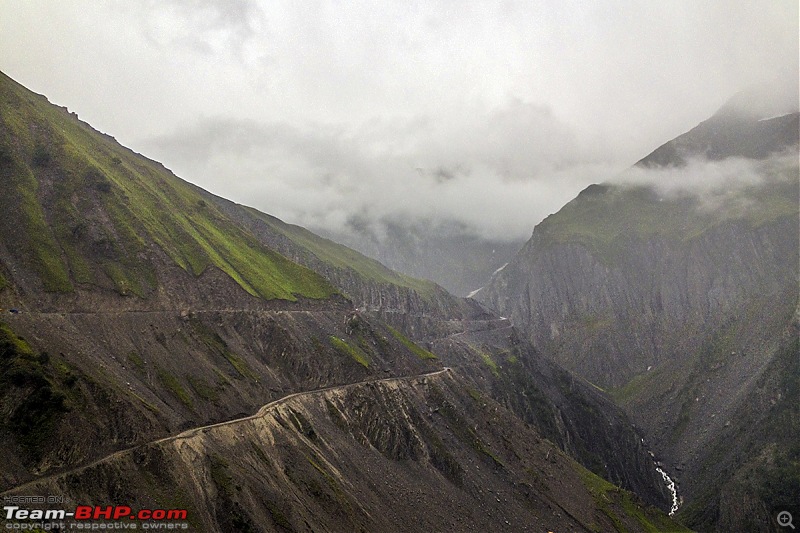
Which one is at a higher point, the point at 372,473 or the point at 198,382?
the point at 198,382

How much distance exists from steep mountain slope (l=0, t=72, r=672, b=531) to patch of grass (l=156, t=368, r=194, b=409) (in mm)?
300

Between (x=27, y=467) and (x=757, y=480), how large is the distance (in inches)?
8419

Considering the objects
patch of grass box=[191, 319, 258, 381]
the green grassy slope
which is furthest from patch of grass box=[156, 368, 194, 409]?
the green grassy slope

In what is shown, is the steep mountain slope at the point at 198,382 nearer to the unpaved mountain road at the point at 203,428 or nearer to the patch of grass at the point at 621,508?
the unpaved mountain road at the point at 203,428

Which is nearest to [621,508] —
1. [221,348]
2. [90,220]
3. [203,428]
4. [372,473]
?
[372,473]

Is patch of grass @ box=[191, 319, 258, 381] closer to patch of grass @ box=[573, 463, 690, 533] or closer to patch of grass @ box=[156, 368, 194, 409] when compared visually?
patch of grass @ box=[156, 368, 194, 409]

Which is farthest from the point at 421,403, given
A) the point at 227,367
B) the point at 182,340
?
Answer: the point at 182,340

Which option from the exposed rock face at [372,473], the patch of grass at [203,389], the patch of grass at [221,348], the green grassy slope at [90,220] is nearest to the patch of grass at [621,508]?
the exposed rock face at [372,473]

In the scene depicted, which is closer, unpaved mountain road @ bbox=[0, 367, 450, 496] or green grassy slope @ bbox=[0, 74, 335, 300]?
unpaved mountain road @ bbox=[0, 367, 450, 496]

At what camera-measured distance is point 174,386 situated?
96938mm

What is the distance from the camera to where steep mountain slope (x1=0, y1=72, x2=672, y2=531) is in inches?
2815

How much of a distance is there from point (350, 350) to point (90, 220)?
236 feet

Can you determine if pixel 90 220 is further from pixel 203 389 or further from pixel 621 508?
pixel 621 508

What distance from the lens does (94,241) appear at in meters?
120
